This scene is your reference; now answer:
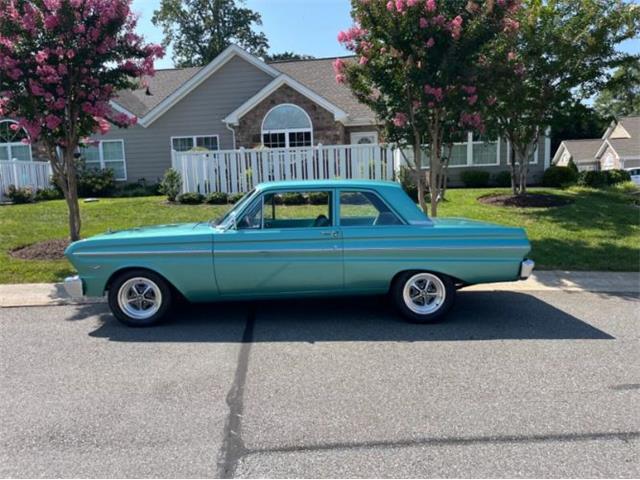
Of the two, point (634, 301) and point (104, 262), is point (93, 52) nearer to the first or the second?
point (104, 262)

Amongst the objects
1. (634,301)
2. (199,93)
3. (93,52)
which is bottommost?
(634,301)

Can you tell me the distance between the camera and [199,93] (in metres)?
21.3

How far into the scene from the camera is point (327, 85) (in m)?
22.0

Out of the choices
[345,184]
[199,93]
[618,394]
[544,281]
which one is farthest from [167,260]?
[199,93]

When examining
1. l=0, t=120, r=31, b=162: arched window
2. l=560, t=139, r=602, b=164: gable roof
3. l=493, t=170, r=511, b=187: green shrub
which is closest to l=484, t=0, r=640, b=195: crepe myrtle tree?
l=493, t=170, r=511, b=187: green shrub

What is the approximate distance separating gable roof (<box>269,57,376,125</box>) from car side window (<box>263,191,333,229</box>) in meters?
12.4

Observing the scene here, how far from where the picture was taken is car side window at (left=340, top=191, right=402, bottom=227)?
576 cm

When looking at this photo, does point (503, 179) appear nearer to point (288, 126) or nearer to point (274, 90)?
point (288, 126)

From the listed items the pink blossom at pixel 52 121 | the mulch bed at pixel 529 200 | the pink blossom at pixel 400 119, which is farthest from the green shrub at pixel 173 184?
the mulch bed at pixel 529 200

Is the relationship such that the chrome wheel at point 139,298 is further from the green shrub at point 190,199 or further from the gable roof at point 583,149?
the gable roof at point 583,149

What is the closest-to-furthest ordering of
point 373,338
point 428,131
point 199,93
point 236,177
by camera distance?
point 373,338 → point 428,131 → point 236,177 → point 199,93

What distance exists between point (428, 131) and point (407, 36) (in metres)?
1.78

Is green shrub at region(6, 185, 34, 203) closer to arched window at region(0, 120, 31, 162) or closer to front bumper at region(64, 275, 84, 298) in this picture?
arched window at region(0, 120, 31, 162)

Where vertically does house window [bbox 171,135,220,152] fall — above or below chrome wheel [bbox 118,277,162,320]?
above
